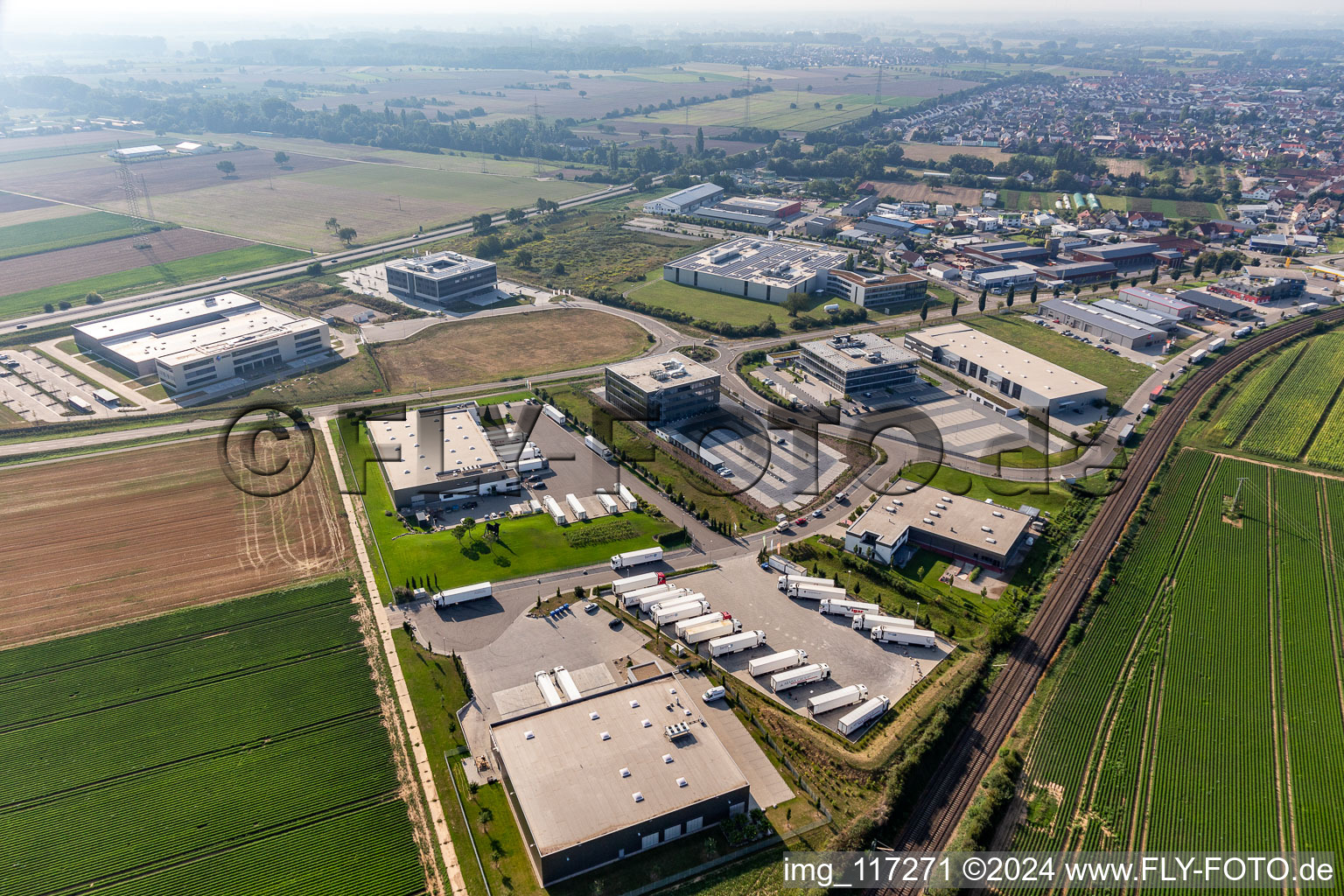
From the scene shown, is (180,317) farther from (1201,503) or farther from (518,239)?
→ (1201,503)

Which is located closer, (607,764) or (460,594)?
(607,764)

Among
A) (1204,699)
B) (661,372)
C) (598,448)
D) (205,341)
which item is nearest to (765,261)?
(661,372)

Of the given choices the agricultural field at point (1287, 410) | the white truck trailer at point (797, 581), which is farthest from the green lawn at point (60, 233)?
the agricultural field at point (1287, 410)

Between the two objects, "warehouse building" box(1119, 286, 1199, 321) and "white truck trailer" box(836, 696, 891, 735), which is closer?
"white truck trailer" box(836, 696, 891, 735)

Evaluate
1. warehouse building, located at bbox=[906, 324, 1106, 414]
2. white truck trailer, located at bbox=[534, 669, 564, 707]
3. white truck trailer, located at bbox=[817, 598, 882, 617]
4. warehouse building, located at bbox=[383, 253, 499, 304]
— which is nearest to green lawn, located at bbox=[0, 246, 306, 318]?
warehouse building, located at bbox=[383, 253, 499, 304]

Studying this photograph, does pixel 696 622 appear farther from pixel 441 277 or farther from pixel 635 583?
pixel 441 277

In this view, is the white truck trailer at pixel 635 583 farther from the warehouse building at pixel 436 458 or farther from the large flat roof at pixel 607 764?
the warehouse building at pixel 436 458

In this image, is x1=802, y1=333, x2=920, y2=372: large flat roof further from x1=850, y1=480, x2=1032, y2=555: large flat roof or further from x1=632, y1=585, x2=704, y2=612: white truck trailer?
x1=632, y1=585, x2=704, y2=612: white truck trailer
